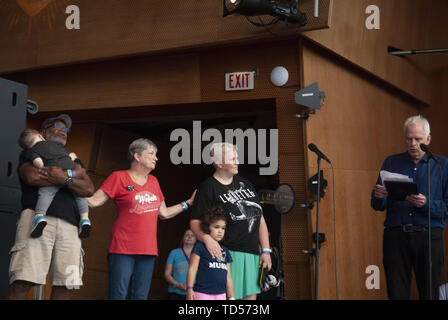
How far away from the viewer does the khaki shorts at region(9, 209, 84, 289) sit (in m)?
3.44

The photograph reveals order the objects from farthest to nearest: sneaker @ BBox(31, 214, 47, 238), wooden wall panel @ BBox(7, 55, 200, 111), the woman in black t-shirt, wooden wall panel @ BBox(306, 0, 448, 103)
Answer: wooden wall panel @ BBox(7, 55, 200, 111) < wooden wall panel @ BBox(306, 0, 448, 103) < the woman in black t-shirt < sneaker @ BBox(31, 214, 47, 238)

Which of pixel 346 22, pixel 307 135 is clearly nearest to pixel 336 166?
pixel 307 135

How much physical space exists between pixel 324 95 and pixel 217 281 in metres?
2.40

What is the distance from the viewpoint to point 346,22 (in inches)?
222

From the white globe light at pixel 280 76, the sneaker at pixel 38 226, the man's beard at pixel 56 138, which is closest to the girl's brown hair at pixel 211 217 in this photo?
the sneaker at pixel 38 226

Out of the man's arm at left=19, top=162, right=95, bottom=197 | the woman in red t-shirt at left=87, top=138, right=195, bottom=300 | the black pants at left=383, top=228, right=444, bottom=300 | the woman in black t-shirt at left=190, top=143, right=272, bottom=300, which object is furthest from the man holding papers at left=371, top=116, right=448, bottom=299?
the man's arm at left=19, top=162, right=95, bottom=197

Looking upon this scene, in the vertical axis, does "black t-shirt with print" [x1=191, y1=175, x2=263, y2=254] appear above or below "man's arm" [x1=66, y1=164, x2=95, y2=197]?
below

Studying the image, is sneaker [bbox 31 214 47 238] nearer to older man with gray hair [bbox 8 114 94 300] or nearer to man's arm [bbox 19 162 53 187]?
older man with gray hair [bbox 8 114 94 300]

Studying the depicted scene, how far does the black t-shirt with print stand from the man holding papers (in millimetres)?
915

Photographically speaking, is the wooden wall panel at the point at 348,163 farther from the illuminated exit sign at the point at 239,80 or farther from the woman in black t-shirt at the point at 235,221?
→ the woman in black t-shirt at the point at 235,221

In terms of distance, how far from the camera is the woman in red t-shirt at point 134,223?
149 inches

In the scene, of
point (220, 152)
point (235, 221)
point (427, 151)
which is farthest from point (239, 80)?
point (427, 151)

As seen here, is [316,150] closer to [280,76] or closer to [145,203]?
[280,76]

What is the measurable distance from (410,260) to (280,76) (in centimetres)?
224
